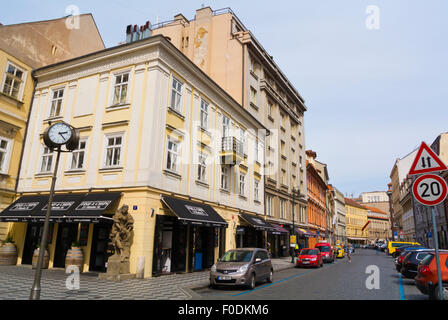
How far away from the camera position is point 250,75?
32.1 metres

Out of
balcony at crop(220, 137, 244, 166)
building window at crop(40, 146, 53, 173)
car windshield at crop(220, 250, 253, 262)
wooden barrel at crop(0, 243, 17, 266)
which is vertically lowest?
wooden barrel at crop(0, 243, 17, 266)

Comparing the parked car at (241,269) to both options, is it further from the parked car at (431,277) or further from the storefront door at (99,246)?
the storefront door at (99,246)

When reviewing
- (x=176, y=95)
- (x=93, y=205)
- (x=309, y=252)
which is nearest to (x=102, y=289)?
(x=93, y=205)

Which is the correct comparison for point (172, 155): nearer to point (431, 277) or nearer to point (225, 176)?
point (225, 176)

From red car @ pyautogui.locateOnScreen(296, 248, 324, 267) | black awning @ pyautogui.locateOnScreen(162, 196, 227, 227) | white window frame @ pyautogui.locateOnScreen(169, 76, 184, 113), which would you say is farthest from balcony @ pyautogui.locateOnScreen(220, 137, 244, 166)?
red car @ pyautogui.locateOnScreen(296, 248, 324, 267)

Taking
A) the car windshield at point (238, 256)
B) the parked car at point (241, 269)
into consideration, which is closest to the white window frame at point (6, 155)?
the parked car at point (241, 269)

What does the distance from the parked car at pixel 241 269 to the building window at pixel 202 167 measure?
21.5 ft

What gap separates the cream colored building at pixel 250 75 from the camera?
3105 cm

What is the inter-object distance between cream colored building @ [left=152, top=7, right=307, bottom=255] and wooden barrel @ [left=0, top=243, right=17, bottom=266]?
20.8m

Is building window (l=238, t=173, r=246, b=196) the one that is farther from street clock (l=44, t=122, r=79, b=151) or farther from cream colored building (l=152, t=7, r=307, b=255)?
street clock (l=44, t=122, r=79, b=151)

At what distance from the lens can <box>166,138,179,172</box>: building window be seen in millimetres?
17036

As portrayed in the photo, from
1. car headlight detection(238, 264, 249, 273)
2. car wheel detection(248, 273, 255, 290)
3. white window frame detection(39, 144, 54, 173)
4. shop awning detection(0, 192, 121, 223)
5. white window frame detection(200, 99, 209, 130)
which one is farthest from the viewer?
white window frame detection(200, 99, 209, 130)

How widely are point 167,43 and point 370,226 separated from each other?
435 ft
